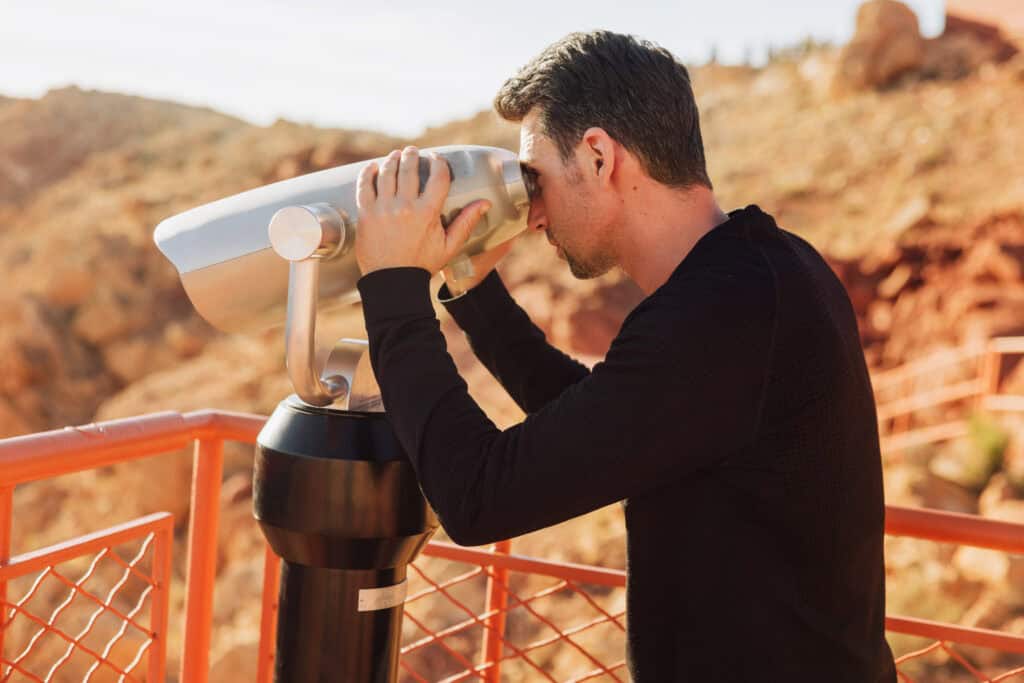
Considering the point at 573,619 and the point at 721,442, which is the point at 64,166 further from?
the point at 721,442

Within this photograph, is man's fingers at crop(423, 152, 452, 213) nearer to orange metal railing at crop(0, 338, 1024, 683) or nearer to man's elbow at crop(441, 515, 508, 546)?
man's elbow at crop(441, 515, 508, 546)

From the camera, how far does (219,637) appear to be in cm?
802

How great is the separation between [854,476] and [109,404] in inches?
641

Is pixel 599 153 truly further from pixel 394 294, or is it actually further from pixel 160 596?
pixel 160 596

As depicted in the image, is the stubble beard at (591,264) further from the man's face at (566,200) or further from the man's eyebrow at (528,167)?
the man's eyebrow at (528,167)

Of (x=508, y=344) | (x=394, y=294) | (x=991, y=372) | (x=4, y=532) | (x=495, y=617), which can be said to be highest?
(x=394, y=294)

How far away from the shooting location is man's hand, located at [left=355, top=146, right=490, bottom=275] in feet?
3.97

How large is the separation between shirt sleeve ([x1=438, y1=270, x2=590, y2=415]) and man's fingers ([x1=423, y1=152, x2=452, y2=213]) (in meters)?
0.41

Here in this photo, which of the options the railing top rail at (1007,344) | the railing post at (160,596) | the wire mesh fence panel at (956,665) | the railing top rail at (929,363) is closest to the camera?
the railing post at (160,596)

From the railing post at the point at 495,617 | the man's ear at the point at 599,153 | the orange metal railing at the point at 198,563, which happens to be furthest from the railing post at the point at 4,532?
the man's ear at the point at 599,153

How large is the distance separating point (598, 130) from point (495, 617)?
1077mm

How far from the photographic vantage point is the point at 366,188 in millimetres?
1240

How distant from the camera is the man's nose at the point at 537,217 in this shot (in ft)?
4.62

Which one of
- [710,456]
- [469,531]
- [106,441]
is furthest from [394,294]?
[106,441]
